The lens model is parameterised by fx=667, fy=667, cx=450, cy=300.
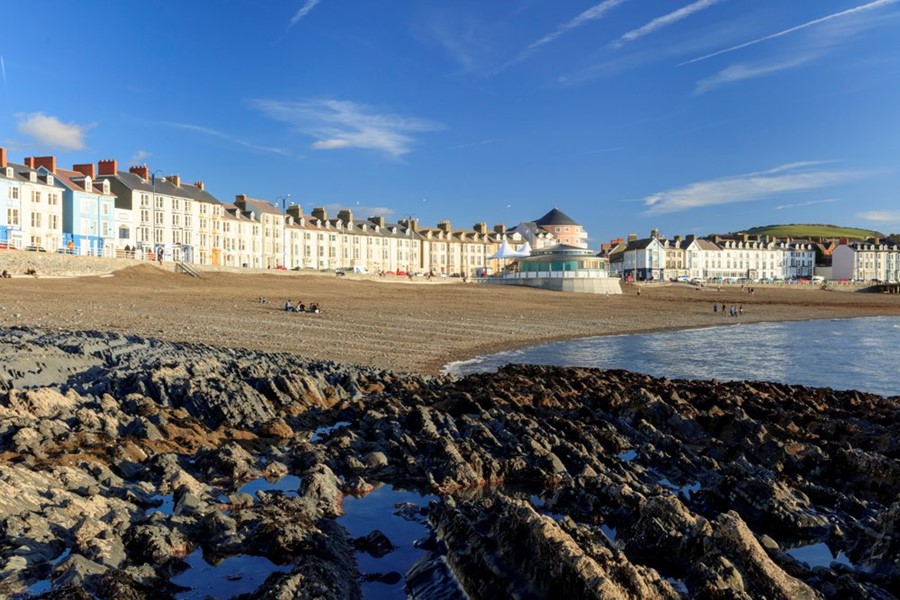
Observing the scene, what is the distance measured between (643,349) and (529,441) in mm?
20409

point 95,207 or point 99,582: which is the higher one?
Answer: point 95,207

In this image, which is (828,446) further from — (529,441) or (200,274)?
(200,274)

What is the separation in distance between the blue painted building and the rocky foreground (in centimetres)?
5406

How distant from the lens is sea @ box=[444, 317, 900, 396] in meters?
22.2

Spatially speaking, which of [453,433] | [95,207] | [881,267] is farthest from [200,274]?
[881,267]

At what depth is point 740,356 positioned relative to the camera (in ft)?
91.9

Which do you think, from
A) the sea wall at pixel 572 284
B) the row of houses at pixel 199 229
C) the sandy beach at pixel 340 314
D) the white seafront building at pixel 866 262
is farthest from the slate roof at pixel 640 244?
the sandy beach at pixel 340 314

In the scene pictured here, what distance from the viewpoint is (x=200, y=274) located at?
5397 cm

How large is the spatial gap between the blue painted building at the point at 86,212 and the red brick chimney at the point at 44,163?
364mm

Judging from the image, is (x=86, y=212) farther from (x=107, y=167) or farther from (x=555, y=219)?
(x=555, y=219)

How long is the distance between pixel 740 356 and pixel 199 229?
67.0 meters

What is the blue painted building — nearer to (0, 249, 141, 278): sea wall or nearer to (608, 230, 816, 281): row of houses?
(0, 249, 141, 278): sea wall

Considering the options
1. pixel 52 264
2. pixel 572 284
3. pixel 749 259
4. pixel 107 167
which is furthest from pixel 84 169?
pixel 749 259

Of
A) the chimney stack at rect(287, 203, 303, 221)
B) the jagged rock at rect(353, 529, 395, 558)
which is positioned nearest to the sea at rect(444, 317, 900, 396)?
the jagged rock at rect(353, 529, 395, 558)
